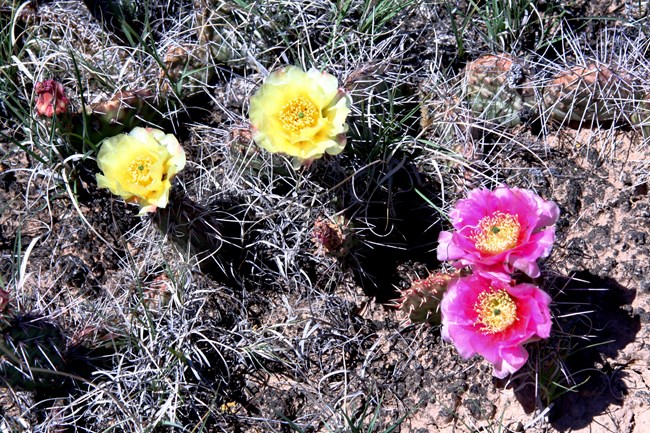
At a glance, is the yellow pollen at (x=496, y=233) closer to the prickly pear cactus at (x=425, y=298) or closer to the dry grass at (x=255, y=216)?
the prickly pear cactus at (x=425, y=298)

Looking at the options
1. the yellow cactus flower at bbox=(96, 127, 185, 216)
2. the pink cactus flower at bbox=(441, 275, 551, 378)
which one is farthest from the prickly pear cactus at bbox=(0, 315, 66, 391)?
the pink cactus flower at bbox=(441, 275, 551, 378)

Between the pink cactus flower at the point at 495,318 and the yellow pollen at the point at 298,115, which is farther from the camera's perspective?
the yellow pollen at the point at 298,115

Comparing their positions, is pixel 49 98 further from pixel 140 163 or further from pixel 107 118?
pixel 140 163

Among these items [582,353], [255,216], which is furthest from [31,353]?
[582,353]

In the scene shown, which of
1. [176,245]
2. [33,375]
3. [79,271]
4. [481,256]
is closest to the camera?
[481,256]

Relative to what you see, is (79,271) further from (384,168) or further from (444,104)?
(444,104)

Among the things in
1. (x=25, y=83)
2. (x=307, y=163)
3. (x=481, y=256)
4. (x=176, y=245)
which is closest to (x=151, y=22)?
(x=25, y=83)

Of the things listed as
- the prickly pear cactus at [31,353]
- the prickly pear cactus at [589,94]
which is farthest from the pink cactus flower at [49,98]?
the prickly pear cactus at [589,94]
